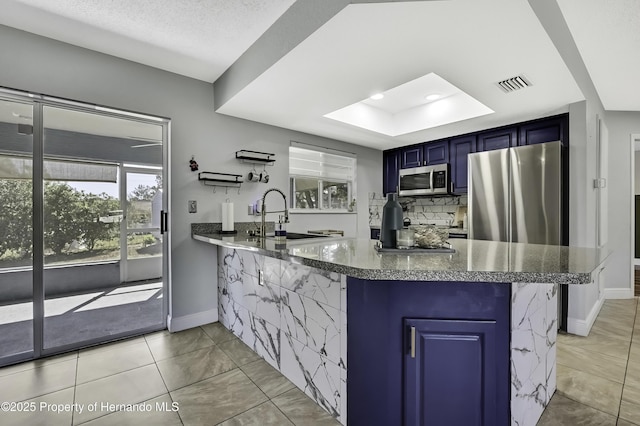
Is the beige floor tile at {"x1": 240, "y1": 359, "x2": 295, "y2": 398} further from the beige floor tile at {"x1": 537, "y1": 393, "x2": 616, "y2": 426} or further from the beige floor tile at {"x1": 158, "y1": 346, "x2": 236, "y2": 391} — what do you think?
the beige floor tile at {"x1": 537, "y1": 393, "x2": 616, "y2": 426}

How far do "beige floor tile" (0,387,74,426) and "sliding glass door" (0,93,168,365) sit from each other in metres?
0.74

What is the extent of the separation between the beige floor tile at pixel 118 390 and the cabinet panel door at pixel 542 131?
412cm

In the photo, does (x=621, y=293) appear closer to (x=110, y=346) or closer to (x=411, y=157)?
(x=411, y=157)

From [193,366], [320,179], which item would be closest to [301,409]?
[193,366]

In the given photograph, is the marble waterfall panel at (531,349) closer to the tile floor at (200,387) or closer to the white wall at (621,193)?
the tile floor at (200,387)

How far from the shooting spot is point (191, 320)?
292 cm

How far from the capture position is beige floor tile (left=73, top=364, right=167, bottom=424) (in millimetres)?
1697

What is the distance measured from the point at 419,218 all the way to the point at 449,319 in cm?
368

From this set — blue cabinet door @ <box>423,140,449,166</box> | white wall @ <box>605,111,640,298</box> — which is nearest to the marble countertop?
blue cabinet door @ <box>423,140,449,166</box>

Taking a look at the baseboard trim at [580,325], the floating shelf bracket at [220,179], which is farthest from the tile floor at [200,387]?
the floating shelf bracket at [220,179]

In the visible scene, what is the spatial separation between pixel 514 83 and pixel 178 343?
353 centimetres

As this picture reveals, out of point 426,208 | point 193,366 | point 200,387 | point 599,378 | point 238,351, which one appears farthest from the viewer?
point 426,208

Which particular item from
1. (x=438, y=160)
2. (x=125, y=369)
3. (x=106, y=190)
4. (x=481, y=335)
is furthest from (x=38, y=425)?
(x=438, y=160)

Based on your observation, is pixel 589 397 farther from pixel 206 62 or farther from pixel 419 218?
pixel 206 62
